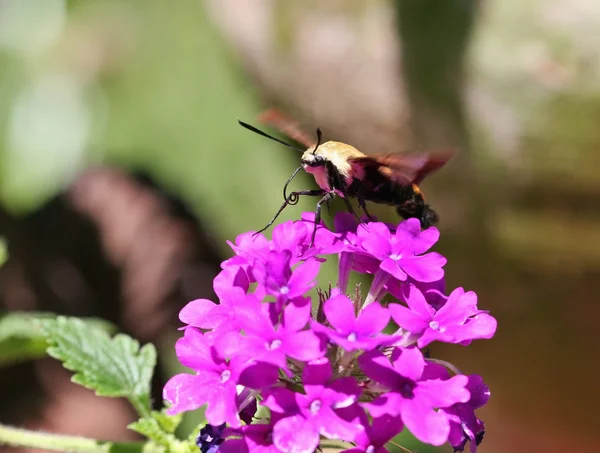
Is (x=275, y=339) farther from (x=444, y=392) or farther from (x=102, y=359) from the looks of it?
A: (x=102, y=359)

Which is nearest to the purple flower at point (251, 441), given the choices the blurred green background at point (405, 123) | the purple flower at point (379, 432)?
the purple flower at point (379, 432)

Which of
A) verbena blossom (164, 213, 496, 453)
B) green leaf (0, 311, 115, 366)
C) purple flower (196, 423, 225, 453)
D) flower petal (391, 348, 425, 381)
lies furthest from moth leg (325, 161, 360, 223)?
green leaf (0, 311, 115, 366)

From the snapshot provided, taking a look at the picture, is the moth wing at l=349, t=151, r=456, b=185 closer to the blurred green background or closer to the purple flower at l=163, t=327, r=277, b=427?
the purple flower at l=163, t=327, r=277, b=427

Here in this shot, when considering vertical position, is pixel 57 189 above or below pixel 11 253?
above

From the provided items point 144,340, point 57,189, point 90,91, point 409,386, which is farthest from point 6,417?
point 409,386

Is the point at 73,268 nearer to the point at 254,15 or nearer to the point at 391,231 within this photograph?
the point at 254,15

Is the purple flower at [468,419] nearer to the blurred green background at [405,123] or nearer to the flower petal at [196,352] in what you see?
the flower petal at [196,352]
